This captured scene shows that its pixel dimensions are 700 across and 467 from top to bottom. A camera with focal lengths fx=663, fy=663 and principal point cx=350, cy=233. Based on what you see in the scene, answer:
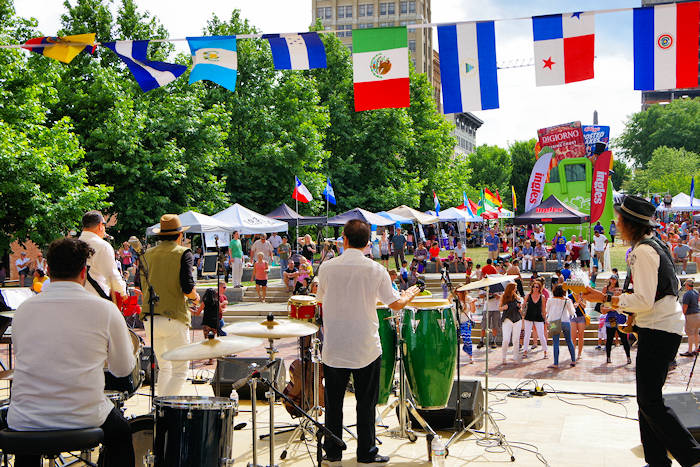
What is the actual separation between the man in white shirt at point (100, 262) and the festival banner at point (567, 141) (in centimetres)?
3596

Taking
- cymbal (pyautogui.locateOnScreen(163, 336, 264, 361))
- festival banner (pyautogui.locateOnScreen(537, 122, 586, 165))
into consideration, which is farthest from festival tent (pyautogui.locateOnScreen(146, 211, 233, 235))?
festival banner (pyautogui.locateOnScreen(537, 122, 586, 165))

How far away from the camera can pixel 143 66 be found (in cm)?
919

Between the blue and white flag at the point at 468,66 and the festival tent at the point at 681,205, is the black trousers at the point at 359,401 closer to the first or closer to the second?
the blue and white flag at the point at 468,66

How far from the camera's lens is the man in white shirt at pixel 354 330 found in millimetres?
5078

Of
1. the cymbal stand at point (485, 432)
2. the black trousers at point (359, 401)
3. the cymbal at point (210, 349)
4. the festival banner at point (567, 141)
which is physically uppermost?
the festival banner at point (567, 141)

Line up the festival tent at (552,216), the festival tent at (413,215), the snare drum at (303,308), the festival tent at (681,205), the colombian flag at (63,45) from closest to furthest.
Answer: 1. the snare drum at (303,308)
2. the colombian flag at (63,45)
3. the festival tent at (552,216)
4. the festival tent at (413,215)
5. the festival tent at (681,205)

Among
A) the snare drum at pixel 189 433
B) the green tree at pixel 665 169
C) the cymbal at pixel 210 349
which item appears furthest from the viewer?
the green tree at pixel 665 169

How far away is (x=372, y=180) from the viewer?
1538 inches

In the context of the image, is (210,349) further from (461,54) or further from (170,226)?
(461,54)

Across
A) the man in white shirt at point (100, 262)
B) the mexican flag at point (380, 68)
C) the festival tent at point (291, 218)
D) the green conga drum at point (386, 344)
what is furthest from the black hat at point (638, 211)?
the festival tent at point (291, 218)

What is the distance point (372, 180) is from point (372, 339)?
34.2 meters

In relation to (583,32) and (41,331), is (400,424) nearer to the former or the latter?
(41,331)

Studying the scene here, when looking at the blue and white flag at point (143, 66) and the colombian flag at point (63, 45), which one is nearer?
the colombian flag at point (63, 45)

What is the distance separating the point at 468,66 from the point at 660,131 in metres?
91.7
